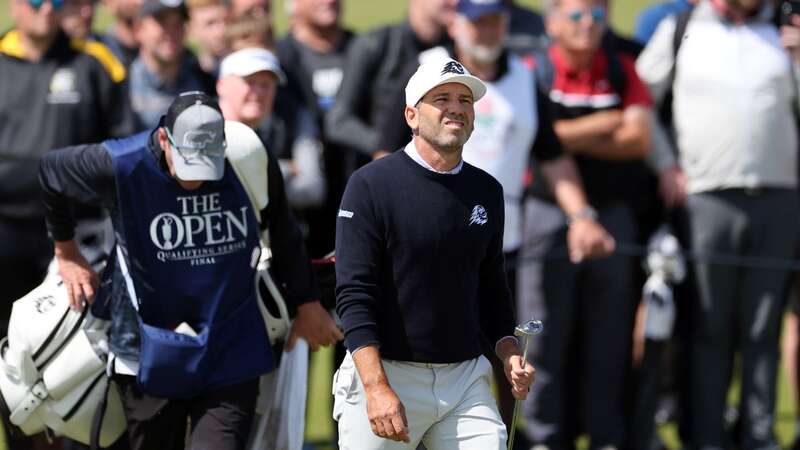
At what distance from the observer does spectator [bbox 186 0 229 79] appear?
948 cm

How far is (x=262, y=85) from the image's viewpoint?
24.2 ft

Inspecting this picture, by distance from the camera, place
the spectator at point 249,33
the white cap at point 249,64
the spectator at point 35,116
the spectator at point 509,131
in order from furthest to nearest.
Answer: the spectator at point 249,33 < the spectator at point 35,116 < the spectator at point 509,131 < the white cap at point 249,64

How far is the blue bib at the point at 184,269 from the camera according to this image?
20.9 ft

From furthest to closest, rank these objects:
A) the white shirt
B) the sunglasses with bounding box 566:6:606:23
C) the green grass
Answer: the green grass < the white shirt < the sunglasses with bounding box 566:6:606:23

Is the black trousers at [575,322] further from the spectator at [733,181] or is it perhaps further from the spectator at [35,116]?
the spectator at [35,116]

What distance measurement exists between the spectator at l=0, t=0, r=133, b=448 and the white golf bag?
1774 millimetres

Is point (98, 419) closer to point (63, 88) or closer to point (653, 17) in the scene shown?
point (63, 88)

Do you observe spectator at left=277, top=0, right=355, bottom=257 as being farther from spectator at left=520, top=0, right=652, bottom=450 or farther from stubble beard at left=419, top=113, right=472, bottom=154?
stubble beard at left=419, top=113, right=472, bottom=154

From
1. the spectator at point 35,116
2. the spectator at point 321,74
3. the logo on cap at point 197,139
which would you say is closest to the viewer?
the logo on cap at point 197,139

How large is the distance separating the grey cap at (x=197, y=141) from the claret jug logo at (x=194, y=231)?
0.16 m

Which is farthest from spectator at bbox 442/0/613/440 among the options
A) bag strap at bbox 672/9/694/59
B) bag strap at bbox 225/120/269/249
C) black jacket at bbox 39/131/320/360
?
bag strap at bbox 225/120/269/249

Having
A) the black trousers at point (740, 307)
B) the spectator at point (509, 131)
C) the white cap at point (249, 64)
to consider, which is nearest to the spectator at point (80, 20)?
the white cap at point (249, 64)

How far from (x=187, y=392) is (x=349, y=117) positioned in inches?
104

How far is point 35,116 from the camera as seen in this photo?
8492mm
